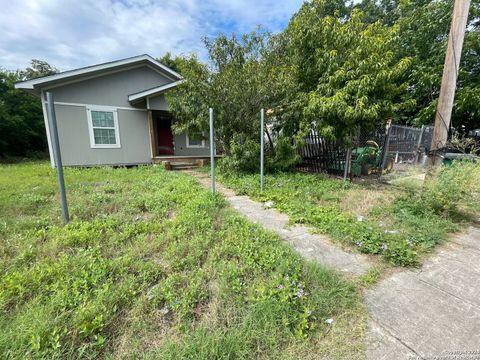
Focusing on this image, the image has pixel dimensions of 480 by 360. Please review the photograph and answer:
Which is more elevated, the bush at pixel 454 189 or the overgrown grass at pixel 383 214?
the bush at pixel 454 189

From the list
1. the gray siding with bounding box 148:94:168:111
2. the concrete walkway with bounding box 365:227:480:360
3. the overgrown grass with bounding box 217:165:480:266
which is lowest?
the concrete walkway with bounding box 365:227:480:360

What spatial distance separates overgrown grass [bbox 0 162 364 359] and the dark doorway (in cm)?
767

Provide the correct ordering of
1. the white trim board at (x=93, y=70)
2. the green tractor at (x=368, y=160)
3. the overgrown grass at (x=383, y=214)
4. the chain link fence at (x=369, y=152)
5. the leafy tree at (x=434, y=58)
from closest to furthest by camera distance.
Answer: the overgrown grass at (x=383, y=214) < the chain link fence at (x=369, y=152) < the green tractor at (x=368, y=160) < the white trim board at (x=93, y=70) < the leafy tree at (x=434, y=58)

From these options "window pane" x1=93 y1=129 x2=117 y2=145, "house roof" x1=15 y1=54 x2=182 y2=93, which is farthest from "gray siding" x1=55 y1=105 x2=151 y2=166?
"house roof" x1=15 y1=54 x2=182 y2=93

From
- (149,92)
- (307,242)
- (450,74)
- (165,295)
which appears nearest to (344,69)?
(450,74)

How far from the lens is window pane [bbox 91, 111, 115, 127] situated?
822 cm

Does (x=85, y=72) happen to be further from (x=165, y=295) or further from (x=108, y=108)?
(x=165, y=295)

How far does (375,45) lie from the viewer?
16.4 ft

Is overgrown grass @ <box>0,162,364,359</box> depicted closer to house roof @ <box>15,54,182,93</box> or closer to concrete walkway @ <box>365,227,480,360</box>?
concrete walkway @ <box>365,227,480,360</box>

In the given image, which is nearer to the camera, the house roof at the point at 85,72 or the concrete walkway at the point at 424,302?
the concrete walkway at the point at 424,302

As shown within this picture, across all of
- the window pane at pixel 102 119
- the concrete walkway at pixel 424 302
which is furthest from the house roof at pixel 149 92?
the concrete walkway at pixel 424 302

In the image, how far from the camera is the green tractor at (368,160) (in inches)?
268

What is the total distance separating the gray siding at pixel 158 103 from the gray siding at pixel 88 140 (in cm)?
68

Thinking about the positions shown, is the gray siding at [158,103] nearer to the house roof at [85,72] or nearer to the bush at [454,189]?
the house roof at [85,72]
